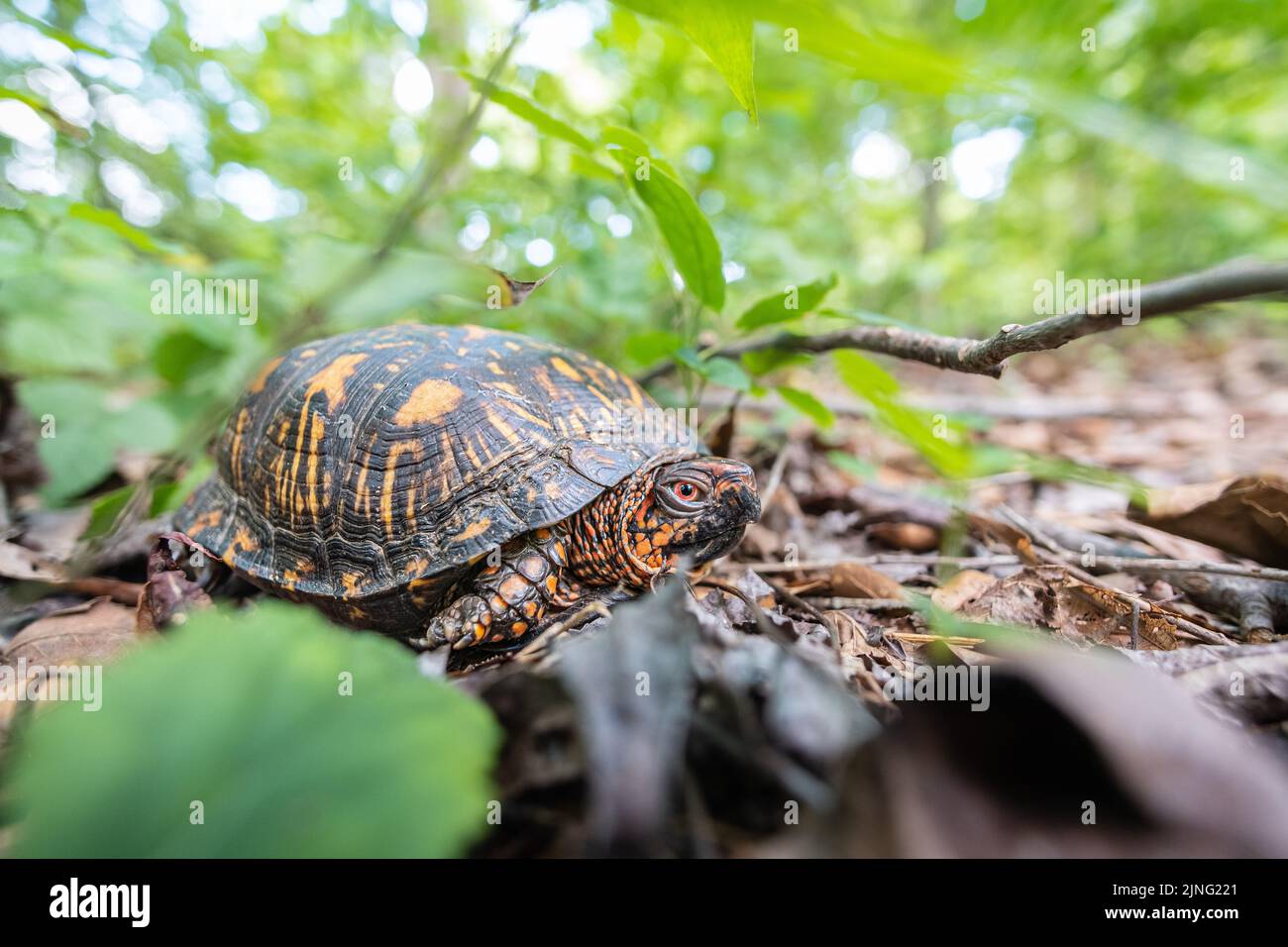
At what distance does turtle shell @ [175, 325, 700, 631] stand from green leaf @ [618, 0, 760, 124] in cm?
129

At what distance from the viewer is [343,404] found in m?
2.19

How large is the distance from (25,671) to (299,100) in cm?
611

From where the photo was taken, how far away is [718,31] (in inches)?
40.9

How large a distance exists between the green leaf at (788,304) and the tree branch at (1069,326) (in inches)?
9.6

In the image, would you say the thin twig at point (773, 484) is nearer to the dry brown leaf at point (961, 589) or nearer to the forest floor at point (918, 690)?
the forest floor at point (918, 690)

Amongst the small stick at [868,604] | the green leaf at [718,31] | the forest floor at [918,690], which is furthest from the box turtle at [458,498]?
the green leaf at [718,31]

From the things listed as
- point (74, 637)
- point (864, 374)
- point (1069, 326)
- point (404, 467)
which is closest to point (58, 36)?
point (404, 467)

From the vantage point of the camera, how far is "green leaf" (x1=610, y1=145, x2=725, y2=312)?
2105 millimetres

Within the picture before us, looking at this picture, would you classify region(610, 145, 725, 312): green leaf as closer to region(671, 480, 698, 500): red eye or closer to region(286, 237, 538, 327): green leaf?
region(286, 237, 538, 327): green leaf

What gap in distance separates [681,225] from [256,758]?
2016 millimetres

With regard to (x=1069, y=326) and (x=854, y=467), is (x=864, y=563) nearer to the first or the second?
(x=854, y=467)

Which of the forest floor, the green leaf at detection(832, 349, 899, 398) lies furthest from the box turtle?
the green leaf at detection(832, 349, 899, 398)
